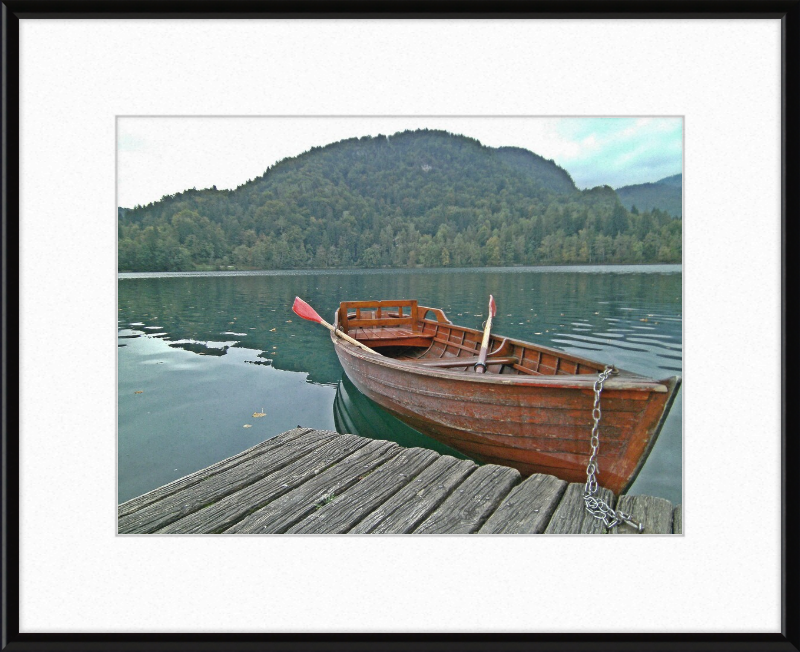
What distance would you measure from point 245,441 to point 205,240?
2718 millimetres

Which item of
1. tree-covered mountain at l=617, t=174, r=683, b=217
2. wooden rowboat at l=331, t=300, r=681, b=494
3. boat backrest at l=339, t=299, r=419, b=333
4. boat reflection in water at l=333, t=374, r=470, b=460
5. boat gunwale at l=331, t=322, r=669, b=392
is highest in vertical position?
tree-covered mountain at l=617, t=174, r=683, b=217

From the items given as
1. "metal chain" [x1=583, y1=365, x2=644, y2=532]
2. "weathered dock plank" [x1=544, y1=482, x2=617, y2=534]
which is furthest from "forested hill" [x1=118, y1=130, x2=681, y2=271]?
"weathered dock plank" [x1=544, y1=482, x2=617, y2=534]

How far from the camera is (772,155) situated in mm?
1890

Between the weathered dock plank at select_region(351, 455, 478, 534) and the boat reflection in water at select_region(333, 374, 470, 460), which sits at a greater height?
the weathered dock plank at select_region(351, 455, 478, 534)

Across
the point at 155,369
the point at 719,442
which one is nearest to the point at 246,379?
the point at 155,369

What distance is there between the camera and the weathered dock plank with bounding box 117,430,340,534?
2.31 meters

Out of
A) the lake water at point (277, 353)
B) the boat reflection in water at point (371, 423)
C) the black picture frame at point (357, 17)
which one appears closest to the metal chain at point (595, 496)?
the lake water at point (277, 353)

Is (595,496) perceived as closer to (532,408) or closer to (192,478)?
(532,408)

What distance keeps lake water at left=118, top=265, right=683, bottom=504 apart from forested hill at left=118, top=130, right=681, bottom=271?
300 mm

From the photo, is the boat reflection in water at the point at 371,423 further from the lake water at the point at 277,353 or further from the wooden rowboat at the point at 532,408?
the wooden rowboat at the point at 532,408

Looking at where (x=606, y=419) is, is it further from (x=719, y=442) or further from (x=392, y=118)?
(x=392, y=118)

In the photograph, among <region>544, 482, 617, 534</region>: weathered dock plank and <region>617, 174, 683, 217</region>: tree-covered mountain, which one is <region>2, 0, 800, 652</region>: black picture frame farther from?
<region>544, 482, 617, 534</region>: weathered dock plank

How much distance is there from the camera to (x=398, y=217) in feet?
14.9

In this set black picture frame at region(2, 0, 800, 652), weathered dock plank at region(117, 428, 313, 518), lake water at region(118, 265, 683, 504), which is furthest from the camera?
lake water at region(118, 265, 683, 504)
